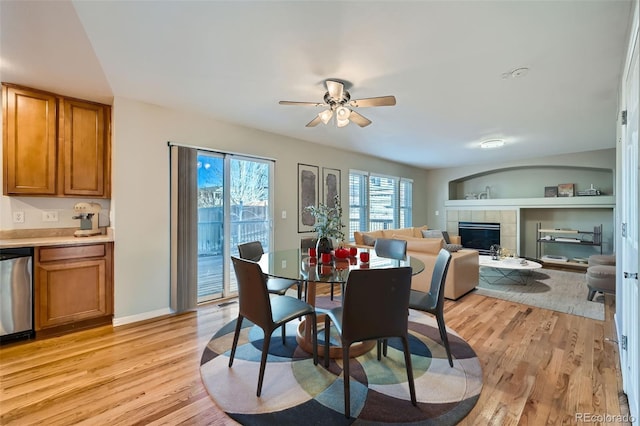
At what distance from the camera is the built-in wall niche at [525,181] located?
19.6 feet

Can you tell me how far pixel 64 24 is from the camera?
1912mm

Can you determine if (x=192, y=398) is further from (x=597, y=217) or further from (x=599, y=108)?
(x=597, y=217)

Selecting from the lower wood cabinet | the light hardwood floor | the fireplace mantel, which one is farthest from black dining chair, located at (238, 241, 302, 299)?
the fireplace mantel

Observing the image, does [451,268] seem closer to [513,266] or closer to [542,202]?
[513,266]

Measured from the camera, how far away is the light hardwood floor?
1.72m

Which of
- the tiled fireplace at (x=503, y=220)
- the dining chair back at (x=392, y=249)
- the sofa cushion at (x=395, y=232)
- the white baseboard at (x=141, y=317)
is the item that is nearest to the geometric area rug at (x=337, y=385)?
the dining chair back at (x=392, y=249)

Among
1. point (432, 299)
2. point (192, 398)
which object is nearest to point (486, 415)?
point (432, 299)

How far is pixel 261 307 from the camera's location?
191cm

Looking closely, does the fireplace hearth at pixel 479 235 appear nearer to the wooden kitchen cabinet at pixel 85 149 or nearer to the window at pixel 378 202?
the window at pixel 378 202

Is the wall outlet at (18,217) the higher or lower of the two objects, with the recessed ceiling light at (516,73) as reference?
lower

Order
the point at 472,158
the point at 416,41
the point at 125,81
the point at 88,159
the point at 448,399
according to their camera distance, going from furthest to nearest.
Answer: the point at 472,158, the point at 88,159, the point at 125,81, the point at 416,41, the point at 448,399

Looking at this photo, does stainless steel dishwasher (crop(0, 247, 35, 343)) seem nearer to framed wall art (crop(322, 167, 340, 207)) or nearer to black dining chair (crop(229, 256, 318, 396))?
black dining chair (crop(229, 256, 318, 396))

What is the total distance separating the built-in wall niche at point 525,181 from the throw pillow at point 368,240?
4007mm

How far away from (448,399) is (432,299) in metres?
0.70
